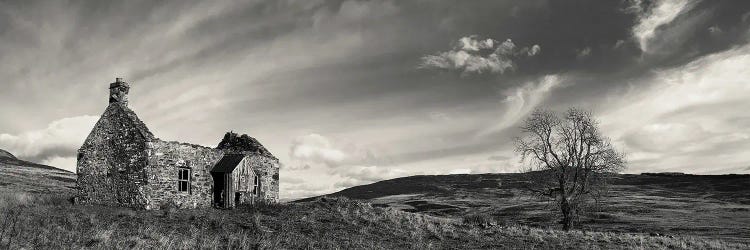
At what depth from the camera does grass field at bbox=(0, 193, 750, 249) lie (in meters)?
14.5

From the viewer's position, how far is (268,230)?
70.1ft

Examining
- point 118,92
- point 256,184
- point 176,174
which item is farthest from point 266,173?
point 118,92

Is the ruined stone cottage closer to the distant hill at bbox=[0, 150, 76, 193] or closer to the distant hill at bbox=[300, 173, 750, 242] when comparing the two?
the distant hill at bbox=[0, 150, 76, 193]

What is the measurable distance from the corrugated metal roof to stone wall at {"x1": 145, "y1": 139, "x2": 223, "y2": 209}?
40cm

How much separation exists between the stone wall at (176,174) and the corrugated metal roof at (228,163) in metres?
0.40

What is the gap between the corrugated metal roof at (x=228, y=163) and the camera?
30219mm

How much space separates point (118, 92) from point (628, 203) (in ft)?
215

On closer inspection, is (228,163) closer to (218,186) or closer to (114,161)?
(218,186)

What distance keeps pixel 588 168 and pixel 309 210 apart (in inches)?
781

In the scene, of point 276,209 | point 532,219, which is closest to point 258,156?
point 276,209


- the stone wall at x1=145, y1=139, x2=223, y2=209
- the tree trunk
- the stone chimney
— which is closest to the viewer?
the stone wall at x1=145, y1=139, x2=223, y2=209

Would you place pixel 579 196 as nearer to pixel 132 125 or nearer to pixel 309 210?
pixel 309 210

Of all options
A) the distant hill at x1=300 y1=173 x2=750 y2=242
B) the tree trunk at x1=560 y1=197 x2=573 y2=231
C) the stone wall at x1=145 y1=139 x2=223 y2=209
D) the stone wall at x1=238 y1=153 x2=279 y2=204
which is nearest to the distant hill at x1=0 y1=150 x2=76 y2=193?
the stone wall at x1=238 y1=153 x2=279 y2=204

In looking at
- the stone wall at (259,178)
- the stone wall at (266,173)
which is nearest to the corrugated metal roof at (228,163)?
the stone wall at (259,178)
